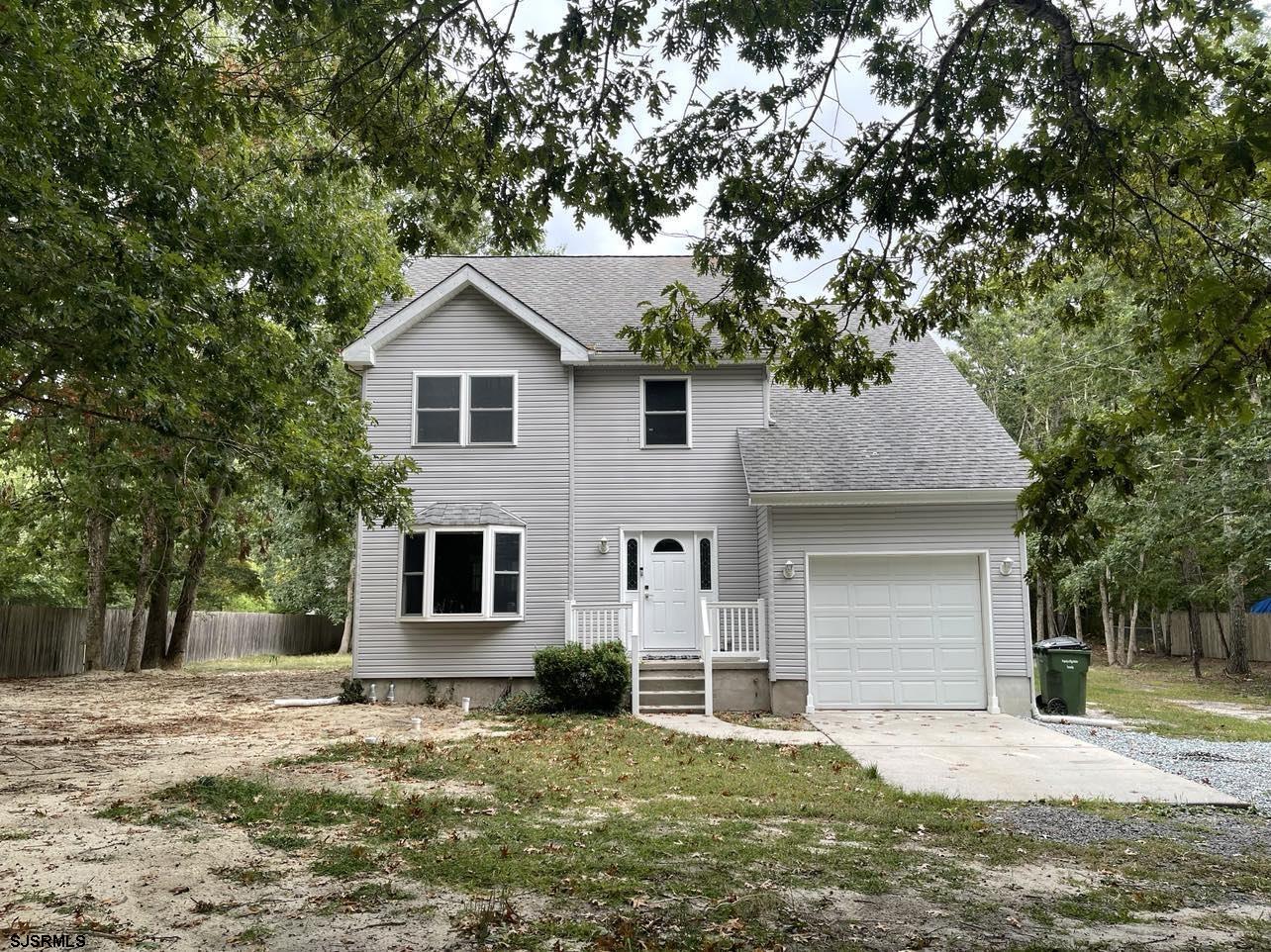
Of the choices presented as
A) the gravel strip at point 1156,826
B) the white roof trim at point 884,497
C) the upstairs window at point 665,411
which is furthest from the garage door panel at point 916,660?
the gravel strip at point 1156,826

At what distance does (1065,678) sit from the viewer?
13.4 m

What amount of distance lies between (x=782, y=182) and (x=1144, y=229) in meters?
2.93

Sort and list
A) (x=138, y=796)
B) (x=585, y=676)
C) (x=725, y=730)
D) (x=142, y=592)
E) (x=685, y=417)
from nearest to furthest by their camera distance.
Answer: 1. (x=138, y=796)
2. (x=725, y=730)
3. (x=585, y=676)
4. (x=685, y=417)
5. (x=142, y=592)

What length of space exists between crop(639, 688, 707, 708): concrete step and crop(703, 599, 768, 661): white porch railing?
674 millimetres

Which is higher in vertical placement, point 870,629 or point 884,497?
point 884,497

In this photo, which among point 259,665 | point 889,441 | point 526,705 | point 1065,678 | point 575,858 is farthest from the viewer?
point 259,665

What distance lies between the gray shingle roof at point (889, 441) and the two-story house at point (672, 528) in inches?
1.8

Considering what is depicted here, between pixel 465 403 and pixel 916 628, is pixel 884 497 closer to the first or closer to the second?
pixel 916 628

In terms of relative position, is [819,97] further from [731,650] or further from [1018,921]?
[731,650]

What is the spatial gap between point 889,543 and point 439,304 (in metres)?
8.20

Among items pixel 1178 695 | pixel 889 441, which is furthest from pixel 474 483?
pixel 1178 695

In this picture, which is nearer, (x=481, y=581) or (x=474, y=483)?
(x=481, y=581)

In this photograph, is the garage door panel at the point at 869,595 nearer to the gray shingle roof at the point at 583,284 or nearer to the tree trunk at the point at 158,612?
the gray shingle roof at the point at 583,284

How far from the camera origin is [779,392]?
1664 cm
